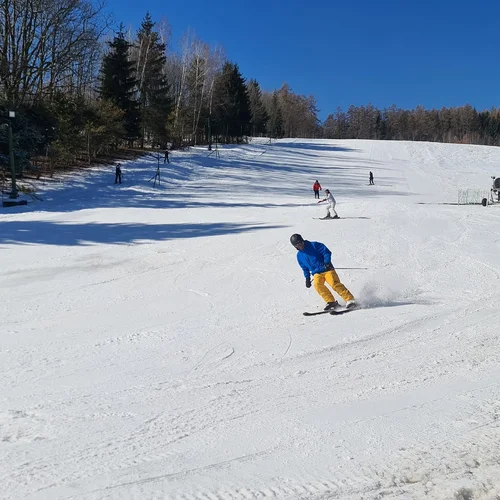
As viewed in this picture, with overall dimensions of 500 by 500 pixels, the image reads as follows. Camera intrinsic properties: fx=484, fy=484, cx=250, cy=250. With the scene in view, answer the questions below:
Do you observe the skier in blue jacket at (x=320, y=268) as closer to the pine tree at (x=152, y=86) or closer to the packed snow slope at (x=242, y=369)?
the packed snow slope at (x=242, y=369)

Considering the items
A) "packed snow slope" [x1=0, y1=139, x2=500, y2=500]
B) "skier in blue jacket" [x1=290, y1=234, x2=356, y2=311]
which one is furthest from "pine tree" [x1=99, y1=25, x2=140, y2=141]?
"skier in blue jacket" [x1=290, y1=234, x2=356, y2=311]

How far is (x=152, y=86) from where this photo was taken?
167 ft

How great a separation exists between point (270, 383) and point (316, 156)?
57351 millimetres

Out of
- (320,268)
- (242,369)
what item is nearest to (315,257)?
(320,268)

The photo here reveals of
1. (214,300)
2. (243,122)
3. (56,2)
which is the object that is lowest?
(214,300)

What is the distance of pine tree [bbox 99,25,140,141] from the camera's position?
137 feet

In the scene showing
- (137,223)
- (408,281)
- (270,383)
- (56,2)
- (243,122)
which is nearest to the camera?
(270,383)

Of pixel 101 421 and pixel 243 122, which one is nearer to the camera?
pixel 101 421

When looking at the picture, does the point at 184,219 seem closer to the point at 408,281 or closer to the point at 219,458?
the point at 408,281

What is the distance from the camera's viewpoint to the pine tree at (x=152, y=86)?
4747 cm

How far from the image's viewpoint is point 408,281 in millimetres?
9930

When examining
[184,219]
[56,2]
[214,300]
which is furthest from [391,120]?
[214,300]

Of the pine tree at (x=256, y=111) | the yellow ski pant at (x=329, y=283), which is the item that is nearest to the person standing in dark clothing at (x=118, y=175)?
the yellow ski pant at (x=329, y=283)

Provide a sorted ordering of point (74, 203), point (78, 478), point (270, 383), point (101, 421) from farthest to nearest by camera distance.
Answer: point (74, 203), point (270, 383), point (101, 421), point (78, 478)
